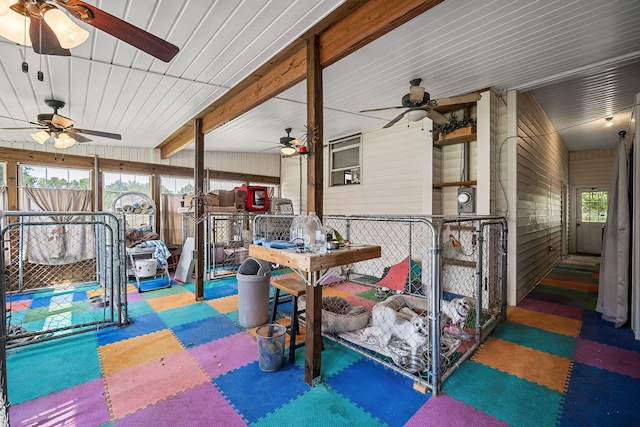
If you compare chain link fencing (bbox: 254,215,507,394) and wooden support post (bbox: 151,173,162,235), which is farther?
wooden support post (bbox: 151,173,162,235)

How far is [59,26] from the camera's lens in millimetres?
1771

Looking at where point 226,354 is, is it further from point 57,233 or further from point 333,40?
point 57,233

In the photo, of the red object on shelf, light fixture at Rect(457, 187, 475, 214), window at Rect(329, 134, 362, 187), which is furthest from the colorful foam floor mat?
window at Rect(329, 134, 362, 187)

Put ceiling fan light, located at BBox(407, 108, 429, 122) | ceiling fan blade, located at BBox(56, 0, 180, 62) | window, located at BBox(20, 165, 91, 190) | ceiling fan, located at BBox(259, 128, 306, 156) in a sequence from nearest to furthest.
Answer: ceiling fan blade, located at BBox(56, 0, 180, 62) → ceiling fan light, located at BBox(407, 108, 429, 122) → window, located at BBox(20, 165, 91, 190) → ceiling fan, located at BBox(259, 128, 306, 156)

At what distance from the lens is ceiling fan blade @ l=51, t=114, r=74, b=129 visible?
3825 mm

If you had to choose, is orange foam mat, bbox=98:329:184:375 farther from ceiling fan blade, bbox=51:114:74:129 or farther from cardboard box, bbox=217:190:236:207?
cardboard box, bbox=217:190:236:207

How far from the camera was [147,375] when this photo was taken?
2652mm

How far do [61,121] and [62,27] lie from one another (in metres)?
2.92

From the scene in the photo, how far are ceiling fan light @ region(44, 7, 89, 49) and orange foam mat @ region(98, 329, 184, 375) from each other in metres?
2.83

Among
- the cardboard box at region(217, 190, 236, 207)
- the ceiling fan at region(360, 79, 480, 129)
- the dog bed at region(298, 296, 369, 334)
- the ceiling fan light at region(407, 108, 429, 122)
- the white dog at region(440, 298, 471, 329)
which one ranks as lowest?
the dog bed at region(298, 296, 369, 334)

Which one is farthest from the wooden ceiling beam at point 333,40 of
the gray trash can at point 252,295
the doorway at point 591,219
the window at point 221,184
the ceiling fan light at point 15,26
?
the doorway at point 591,219

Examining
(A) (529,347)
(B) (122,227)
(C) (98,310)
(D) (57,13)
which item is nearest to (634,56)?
(A) (529,347)

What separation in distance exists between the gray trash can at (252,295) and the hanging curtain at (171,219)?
4761 millimetres

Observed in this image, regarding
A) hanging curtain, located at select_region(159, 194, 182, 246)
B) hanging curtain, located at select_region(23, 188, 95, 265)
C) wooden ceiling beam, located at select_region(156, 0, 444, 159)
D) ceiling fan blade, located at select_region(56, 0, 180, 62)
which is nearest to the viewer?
ceiling fan blade, located at select_region(56, 0, 180, 62)
